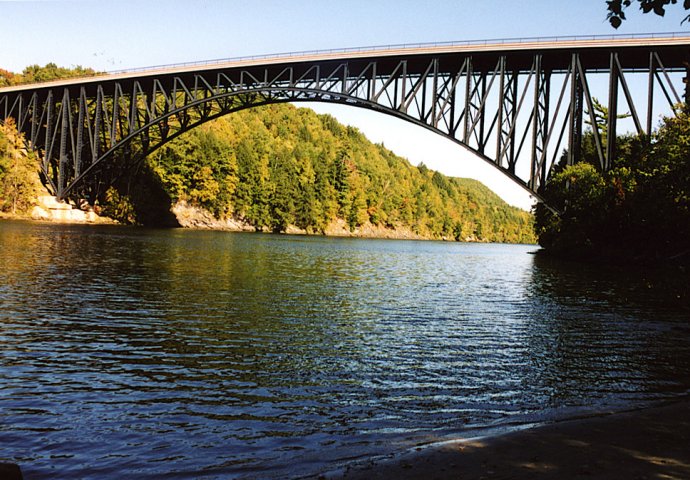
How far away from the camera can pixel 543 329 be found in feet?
58.5

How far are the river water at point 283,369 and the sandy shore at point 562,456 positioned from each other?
0.75 metres

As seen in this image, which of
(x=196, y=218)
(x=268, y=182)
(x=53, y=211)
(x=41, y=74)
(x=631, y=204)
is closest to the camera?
(x=631, y=204)

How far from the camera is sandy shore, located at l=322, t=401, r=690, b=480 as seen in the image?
6.16 meters

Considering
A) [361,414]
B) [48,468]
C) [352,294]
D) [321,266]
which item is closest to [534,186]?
[321,266]

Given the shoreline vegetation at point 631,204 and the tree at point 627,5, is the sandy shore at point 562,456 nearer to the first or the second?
the tree at point 627,5

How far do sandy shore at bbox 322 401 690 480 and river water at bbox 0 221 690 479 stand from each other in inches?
29.6

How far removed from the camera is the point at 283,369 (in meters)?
11.5

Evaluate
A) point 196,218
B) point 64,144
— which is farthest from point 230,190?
point 64,144

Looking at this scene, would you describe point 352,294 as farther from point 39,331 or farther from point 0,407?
point 0,407

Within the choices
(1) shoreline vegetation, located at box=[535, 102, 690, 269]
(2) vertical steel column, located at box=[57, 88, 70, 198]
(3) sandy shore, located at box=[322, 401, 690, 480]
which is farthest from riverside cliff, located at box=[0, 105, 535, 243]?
(3) sandy shore, located at box=[322, 401, 690, 480]

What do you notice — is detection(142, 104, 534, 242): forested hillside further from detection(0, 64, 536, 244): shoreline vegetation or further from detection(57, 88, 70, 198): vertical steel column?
detection(57, 88, 70, 198): vertical steel column

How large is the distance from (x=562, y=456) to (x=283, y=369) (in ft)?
19.6

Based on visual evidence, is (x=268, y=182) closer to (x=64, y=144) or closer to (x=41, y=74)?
(x=41, y=74)

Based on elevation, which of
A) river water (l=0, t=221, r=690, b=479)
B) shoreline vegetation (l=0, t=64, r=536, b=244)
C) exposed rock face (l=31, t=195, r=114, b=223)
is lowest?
river water (l=0, t=221, r=690, b=479)
